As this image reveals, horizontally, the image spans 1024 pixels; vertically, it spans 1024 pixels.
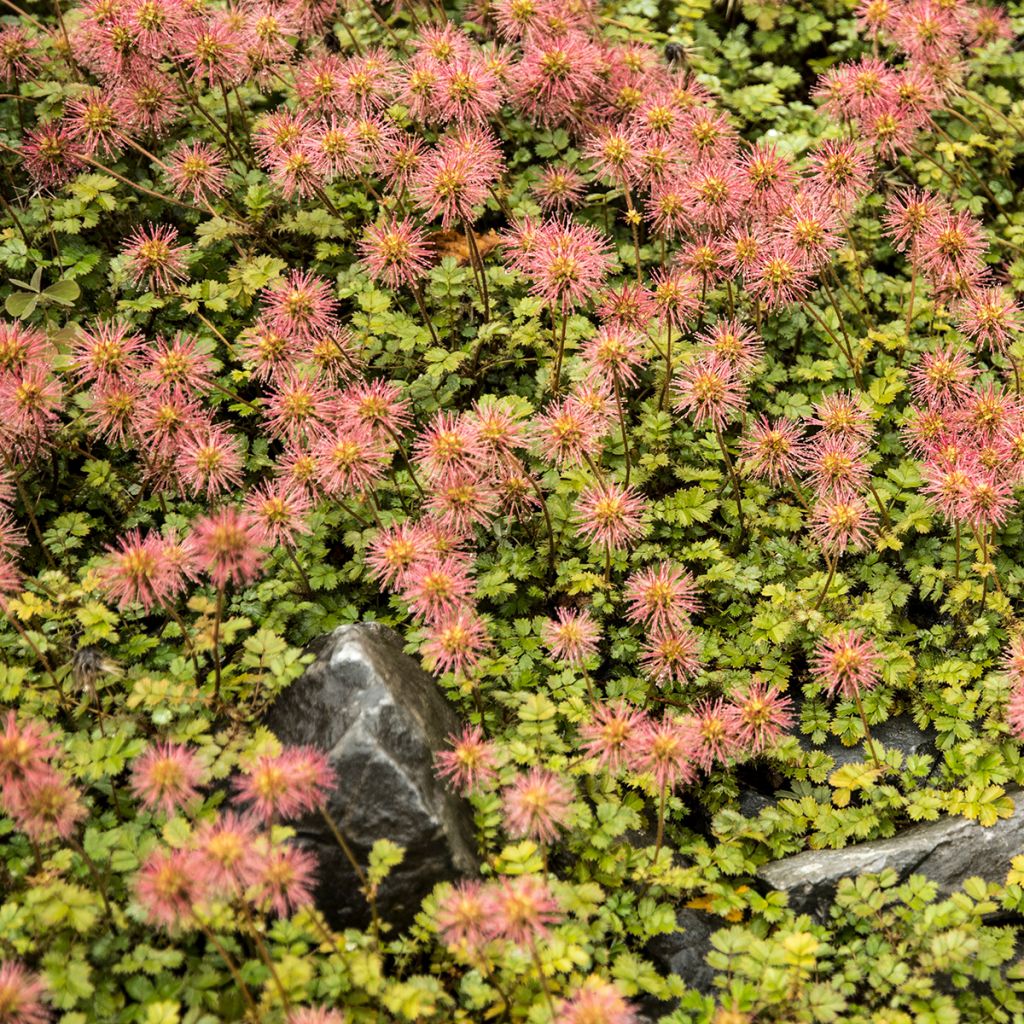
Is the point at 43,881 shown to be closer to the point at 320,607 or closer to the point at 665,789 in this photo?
→ the point at 320,607

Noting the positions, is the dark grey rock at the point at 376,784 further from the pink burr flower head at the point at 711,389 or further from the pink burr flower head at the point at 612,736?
the pink burr flower head at the point at 711,389

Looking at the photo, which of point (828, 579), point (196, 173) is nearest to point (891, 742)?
point (828, 579)

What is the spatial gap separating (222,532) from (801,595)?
2.57 metres

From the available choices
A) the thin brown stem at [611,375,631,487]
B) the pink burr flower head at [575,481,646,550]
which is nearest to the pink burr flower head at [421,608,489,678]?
the pink burr flower head at [575,481,646,550]

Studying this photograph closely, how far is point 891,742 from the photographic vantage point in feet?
15.4

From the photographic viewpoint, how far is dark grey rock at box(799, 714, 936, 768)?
183 inches

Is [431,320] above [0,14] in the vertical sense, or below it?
below

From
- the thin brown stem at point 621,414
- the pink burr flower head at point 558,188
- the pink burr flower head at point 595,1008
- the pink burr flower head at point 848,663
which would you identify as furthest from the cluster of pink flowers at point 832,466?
the pink burr flower head at point 595,1008

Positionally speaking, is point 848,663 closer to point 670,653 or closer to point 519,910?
point 670,653

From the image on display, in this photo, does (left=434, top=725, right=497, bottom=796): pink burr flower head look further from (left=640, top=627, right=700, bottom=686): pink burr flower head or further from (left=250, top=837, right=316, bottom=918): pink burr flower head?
(left=640, top=627, right=700, bottom=686): pink burr flower head

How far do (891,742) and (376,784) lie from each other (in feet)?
7.56

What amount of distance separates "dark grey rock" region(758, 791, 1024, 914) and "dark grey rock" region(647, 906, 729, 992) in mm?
354

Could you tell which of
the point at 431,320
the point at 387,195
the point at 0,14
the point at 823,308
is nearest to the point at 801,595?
the point at 823,308

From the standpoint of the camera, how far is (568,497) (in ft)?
16.6
